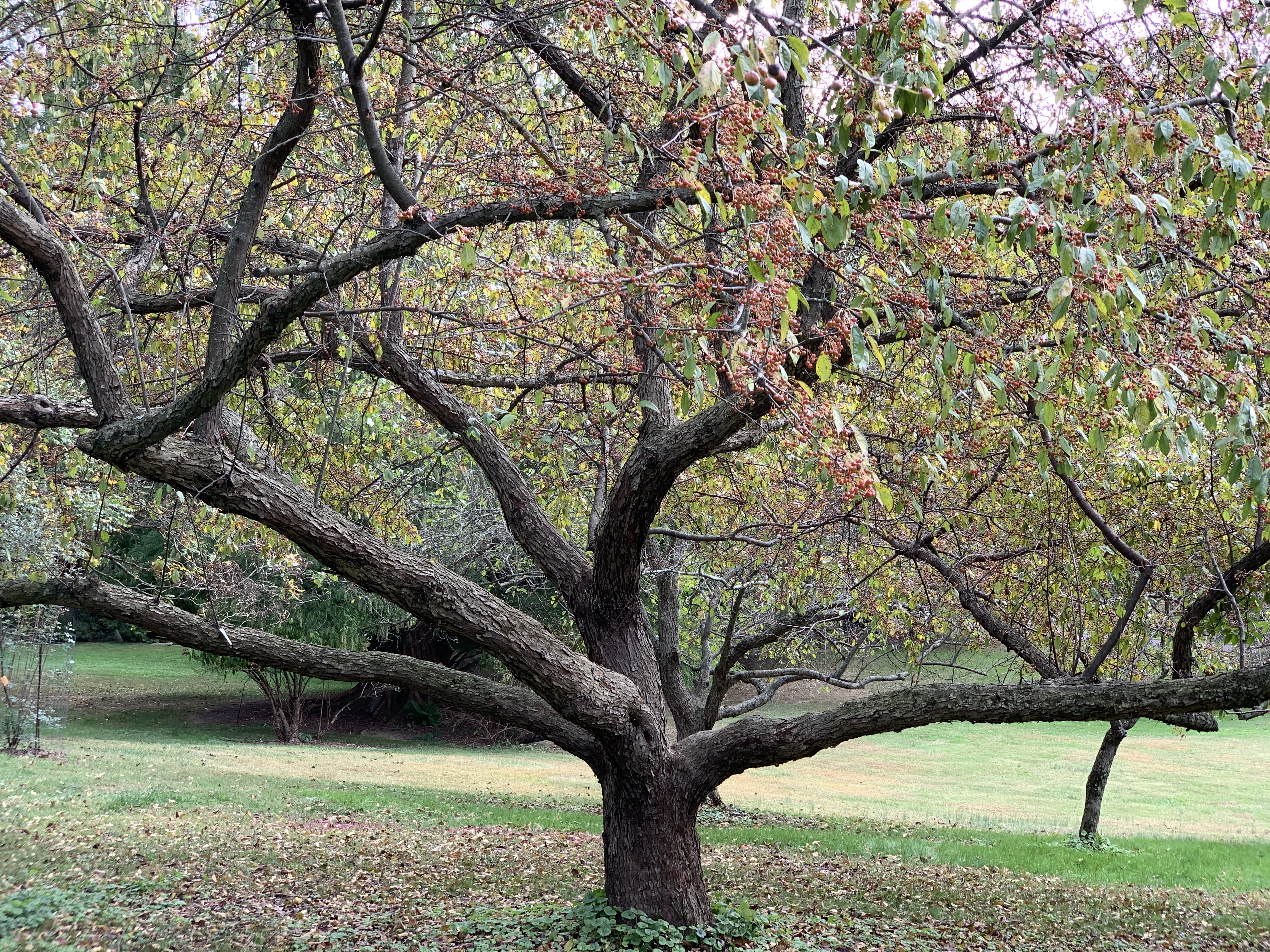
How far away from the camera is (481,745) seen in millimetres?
30156

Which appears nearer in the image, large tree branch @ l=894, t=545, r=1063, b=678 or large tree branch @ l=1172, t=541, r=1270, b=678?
large tree branch @ l=1172, t=541, r=1270, b=678

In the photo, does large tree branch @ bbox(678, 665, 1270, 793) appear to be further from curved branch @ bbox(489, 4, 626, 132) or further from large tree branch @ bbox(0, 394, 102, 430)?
large tree branch @ bbox(0, 394, 102, 430)

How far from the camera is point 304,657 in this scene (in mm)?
6523

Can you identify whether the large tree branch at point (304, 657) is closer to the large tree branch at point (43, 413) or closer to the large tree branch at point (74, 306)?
the large tree branch at point (43, 413)

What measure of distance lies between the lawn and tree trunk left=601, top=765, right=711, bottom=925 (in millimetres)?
905

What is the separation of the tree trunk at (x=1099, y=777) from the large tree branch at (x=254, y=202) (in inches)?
396

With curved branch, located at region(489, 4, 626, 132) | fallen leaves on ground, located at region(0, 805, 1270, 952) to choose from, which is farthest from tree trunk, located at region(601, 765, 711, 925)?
curved branch, located at region(489, 4, 626, 132)

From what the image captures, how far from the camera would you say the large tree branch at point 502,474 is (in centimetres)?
746

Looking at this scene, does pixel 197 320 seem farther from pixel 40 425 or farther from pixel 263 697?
pixel 263 697

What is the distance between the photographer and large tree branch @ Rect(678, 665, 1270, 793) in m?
5.33

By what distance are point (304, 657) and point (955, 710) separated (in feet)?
13.8

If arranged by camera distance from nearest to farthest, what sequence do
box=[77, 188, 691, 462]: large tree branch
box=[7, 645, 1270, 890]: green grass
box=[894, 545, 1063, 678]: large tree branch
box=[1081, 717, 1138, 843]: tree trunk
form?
box=[77, 188, 691, 462]: large tree branch
box=[894, 545, 1063, 678]: large tree branch
box=[1081, 717, 1138, 843]: tree trunk
box=[7, 645, 1270, 890]: green grass

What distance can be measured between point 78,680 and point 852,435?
120ft

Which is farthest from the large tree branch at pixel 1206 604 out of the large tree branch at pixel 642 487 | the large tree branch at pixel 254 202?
the large tree branch at pixel 254 202
